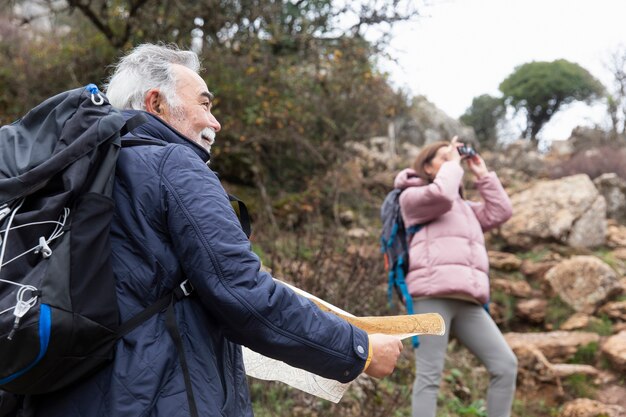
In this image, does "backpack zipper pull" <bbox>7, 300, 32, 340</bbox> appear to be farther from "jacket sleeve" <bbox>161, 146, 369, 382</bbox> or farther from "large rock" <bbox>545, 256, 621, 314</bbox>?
"large rock" <bbox>545, 256, 621, 314</bbox>

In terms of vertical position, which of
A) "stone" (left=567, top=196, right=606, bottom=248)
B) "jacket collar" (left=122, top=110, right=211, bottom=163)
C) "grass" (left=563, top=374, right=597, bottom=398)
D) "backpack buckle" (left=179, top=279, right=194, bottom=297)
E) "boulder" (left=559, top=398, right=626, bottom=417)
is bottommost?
"grass" (left=563, top=374, right=597, bottom=398)

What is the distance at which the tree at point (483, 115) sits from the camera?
67.6ft

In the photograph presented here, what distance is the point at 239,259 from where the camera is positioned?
5.21ft

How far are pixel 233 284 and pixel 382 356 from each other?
20.4 inches

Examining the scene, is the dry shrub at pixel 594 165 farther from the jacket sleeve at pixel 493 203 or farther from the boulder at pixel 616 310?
the jacket sleeve at pixel 493 203

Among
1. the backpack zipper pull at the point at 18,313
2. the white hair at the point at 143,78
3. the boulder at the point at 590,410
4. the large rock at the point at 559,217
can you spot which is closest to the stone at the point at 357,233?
the large rock at the point at 559,217

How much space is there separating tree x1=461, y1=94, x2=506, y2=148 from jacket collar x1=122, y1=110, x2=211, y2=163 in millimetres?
19052

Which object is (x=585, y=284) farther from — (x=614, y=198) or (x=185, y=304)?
(x=185, y=304)

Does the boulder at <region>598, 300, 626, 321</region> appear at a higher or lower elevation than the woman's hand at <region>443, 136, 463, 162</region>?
lower

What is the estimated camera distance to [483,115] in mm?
21156

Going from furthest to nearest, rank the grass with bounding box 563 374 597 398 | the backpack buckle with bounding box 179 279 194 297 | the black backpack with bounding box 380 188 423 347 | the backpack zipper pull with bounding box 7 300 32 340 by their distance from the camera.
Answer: the grass with bounding box 563 374 597 398
the black backpack with bounding box 380 188 423 347
the backpack buckle with bounding box 179 279 194 297
the backpack zipper pull with bounding box 7 300 32 340

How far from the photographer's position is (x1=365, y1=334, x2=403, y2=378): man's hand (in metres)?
1.79

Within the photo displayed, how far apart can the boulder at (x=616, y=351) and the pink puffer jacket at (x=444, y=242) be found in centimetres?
284

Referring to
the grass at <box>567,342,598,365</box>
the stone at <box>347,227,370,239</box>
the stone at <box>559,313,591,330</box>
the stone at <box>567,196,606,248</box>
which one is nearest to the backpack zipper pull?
the grass at <box>567,342,598,365</box>
